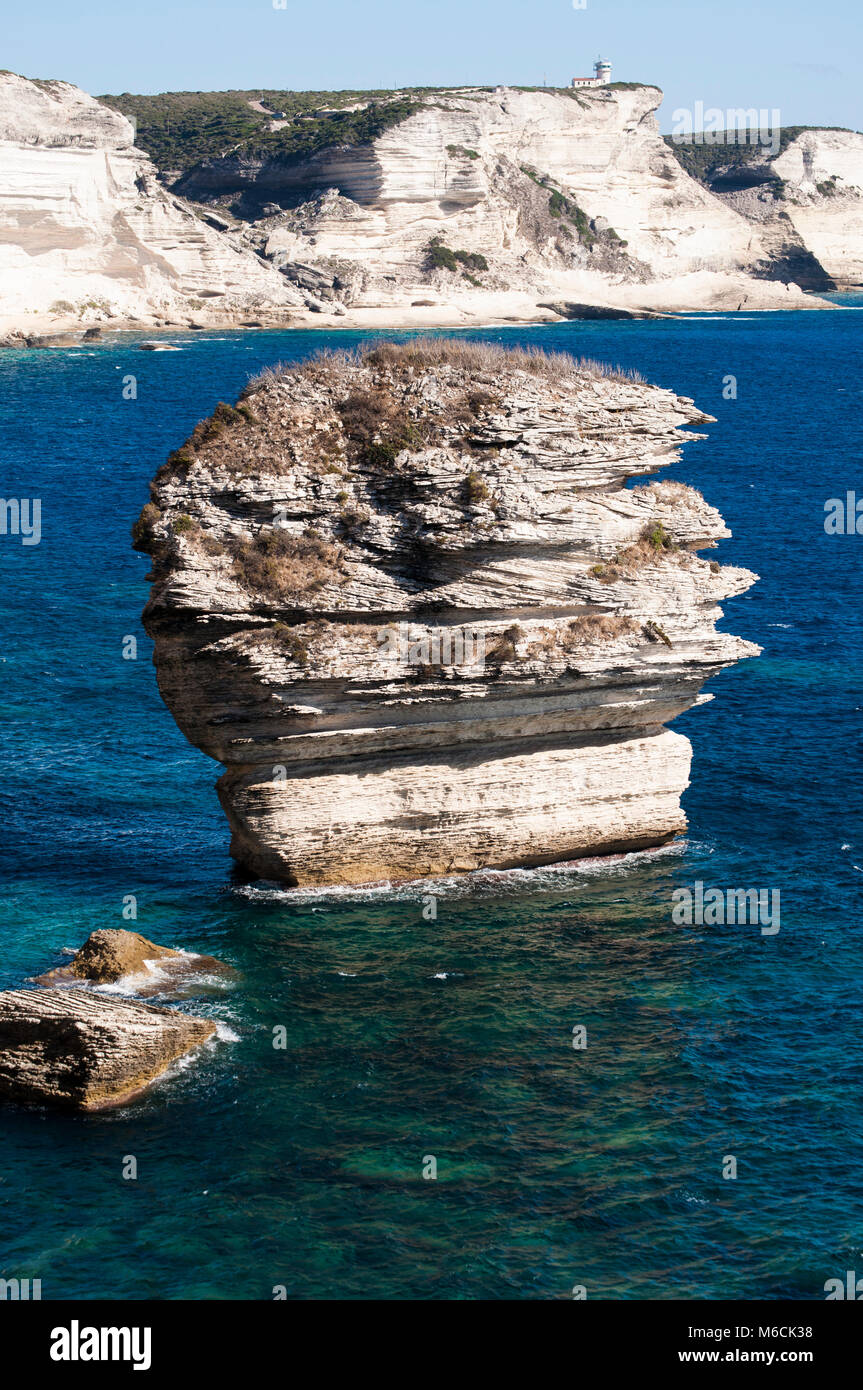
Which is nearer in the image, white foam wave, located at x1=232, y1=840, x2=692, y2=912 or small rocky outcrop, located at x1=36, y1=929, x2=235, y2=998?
small rocky outcrop, located at x1=36, y1=929, x2=235, y2=998

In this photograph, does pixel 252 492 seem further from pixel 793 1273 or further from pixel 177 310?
pixel 177 310

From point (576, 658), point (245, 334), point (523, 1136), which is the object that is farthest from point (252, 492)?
point (245, 334)

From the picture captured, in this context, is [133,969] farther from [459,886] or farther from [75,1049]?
[459,886]

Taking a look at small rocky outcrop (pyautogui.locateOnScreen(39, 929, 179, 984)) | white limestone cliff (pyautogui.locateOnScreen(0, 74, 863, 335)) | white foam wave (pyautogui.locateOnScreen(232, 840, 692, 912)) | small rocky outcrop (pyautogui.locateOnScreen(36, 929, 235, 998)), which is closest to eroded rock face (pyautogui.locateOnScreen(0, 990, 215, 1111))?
small rocky outcrop (pyautogui.locateOnScreen(36, 929, 235, 998))

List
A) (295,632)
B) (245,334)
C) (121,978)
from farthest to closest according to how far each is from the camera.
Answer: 1. (245,334)
2. (295,632)
3. (121,978)

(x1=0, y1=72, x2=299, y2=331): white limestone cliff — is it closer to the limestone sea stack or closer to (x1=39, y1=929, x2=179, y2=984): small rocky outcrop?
the limestone sea stack

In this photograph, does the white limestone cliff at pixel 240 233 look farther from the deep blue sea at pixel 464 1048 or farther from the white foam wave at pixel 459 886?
the white foam wave at pixel 459 886
